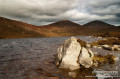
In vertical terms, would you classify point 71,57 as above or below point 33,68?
above

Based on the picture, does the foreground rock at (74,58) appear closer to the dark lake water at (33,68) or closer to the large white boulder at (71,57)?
the large white boulder at (71,57)

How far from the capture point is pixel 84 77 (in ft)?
34.4

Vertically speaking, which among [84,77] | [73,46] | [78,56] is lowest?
[84,77]

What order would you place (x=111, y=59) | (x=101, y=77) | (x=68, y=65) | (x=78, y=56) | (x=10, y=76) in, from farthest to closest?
(x=111, y=59) → (x=78, y=56) → (x=68, y=65) → (x=10, y=76) → (x=101, y=77)

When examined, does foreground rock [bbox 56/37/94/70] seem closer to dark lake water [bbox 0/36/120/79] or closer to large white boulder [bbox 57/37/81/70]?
large white boulder [bbox 57/37/81/70]

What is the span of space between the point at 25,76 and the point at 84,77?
21.9 ft

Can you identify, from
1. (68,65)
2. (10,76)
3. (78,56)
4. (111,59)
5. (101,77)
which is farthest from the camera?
(111,59)

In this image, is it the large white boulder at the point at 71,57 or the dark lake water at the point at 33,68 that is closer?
the dark lake water at the point at 33,68

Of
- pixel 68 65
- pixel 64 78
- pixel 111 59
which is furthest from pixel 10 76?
pixel 111 59

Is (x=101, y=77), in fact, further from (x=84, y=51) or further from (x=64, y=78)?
(x=84, y=51)

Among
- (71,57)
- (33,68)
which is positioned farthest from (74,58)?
(33,68)

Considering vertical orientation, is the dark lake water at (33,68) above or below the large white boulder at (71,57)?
below

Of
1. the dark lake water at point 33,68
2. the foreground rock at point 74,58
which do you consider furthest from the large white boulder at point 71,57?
the dark lake water at point 33,68

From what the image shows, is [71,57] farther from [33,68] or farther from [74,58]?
[33,68]
